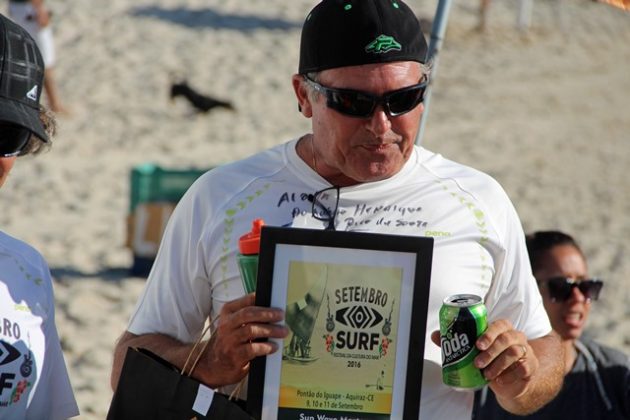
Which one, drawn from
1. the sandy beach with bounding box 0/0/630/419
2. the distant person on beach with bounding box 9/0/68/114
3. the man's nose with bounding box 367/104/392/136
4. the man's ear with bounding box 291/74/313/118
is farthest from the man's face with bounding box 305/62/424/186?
the distant person on beach with bounding box 9/0/68/114

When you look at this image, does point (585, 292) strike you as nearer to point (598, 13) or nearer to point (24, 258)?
point (24, 258)

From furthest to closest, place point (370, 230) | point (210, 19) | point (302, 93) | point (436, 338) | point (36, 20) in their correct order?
point (210, 19) < point (36, 20) < point (302, 93) < point (370, 230) < point (436, 338)

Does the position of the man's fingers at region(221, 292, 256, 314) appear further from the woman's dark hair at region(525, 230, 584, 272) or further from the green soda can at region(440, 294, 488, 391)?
the woman's dark hair at region(525, 230, 584, 272)

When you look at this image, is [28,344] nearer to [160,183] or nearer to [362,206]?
[362,206]

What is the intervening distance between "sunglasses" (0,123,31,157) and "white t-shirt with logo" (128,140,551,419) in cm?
50

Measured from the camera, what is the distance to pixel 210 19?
18.3m

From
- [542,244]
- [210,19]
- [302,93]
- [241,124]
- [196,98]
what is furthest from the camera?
[210,19]

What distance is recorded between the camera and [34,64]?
2564 mm

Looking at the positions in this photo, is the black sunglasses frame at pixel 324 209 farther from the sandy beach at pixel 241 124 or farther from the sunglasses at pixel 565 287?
the sandy beach at pixel 241 124

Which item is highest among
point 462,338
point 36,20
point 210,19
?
point 462,338

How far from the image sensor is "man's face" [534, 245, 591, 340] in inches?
Result: 160

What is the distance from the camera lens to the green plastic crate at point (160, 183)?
853 centimetres

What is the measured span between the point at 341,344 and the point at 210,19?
16179mm

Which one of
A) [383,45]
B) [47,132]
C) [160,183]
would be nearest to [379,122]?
[383,45]
